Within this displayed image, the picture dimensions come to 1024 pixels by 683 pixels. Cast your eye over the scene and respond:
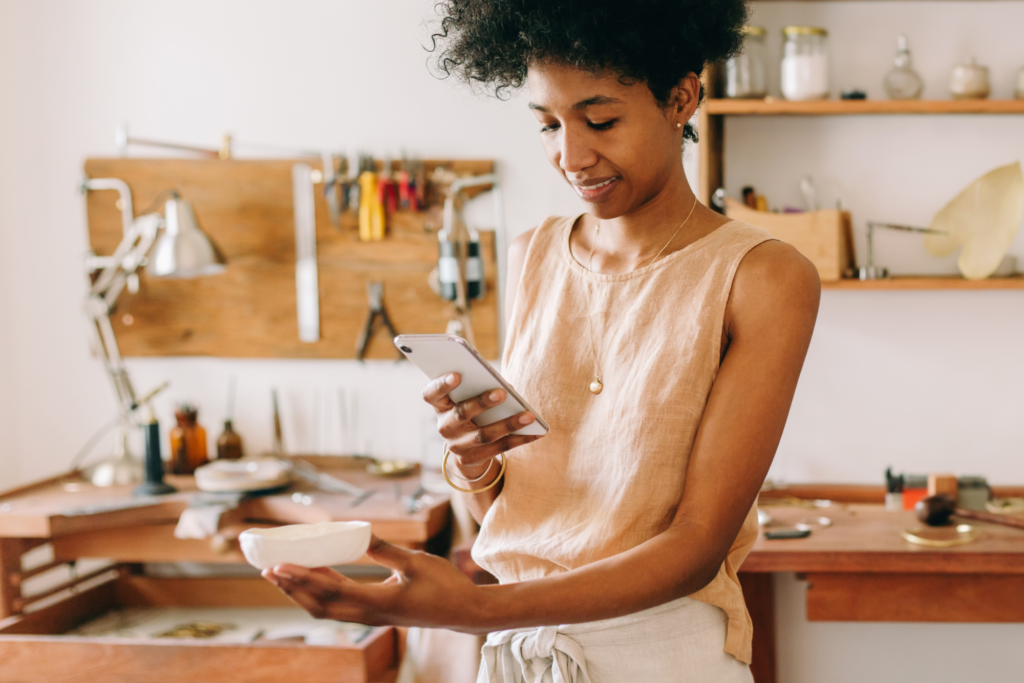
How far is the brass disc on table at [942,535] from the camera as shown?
6.33 feet

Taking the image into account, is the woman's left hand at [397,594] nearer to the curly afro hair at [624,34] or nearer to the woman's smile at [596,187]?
the woman's smile at [596,187]

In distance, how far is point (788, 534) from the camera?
6.61 ft

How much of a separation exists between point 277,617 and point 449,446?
1.68 m

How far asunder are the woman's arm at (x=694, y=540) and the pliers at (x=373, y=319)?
1755mm

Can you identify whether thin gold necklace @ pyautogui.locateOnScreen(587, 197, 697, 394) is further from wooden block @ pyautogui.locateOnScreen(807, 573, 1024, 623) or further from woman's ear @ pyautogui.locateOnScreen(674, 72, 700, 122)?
wooden block @ pyautogui.locateOnScreen(807, 573, 1024, 623)

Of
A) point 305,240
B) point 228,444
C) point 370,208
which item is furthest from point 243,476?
point 370,208

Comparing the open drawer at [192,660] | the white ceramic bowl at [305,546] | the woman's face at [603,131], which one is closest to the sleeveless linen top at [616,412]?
the woman's face at [603,131]

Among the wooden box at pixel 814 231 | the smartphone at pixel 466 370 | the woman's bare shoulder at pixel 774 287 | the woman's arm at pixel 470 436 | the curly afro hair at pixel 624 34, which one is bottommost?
the woman's arm at pixel 470 436

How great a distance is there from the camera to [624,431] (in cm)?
96

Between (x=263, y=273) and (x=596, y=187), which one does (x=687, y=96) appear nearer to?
(x=596, y=187)

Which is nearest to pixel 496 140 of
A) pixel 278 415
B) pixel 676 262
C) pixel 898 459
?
pixel 278 415

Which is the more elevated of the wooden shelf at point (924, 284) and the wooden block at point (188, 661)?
the wooden shelf at point (924, 284)

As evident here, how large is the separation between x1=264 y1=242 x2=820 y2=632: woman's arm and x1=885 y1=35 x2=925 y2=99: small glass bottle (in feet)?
5.20

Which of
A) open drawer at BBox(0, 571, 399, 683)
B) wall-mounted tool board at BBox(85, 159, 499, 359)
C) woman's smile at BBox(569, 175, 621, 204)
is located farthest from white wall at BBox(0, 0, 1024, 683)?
woman's smile at BBox(569, 175, 621, 204)
